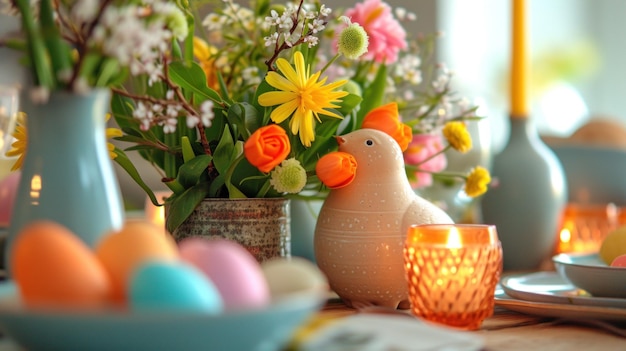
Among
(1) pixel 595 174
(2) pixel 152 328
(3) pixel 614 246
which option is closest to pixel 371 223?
(3) pixel 614 246

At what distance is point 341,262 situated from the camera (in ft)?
2.37

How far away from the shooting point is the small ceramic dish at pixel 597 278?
699 mm

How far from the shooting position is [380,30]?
0.86 meters

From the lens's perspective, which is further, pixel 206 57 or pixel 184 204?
pixel 206 57

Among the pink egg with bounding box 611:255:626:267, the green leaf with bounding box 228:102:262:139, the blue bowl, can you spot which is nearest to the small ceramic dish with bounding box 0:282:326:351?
the green leaf with bounding box 228:102:262:139

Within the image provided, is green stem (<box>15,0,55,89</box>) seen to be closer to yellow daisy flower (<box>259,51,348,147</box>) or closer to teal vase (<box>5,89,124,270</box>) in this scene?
teal vase (<box>5,89,124,270</box>)

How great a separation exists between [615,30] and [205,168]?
3681 millimetres

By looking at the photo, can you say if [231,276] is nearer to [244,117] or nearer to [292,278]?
[292,278]

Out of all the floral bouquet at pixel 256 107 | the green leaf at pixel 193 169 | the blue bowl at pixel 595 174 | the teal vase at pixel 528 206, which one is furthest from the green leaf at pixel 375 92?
the blue bowl at pixel 595 174

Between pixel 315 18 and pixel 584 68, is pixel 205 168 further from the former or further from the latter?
pixel 584 68

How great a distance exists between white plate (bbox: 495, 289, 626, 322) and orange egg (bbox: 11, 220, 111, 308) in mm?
414

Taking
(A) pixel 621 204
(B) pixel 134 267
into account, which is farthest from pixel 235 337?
(A) pixel 621 204

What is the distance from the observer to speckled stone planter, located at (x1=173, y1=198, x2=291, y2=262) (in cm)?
71

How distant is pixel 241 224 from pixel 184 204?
5 centimetres
